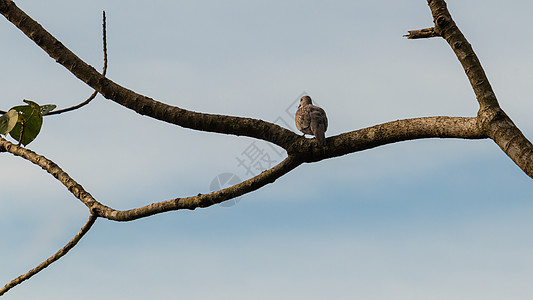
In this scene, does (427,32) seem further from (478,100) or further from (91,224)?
(91,224)

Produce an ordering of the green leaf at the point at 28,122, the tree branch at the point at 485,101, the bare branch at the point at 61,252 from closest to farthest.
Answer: the tree branch at the point at 485,101, the bare branch at the point at 61,252, the green leaf at the point at 28,122

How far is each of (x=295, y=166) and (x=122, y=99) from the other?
63.2 inches

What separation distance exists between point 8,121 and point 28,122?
34 cm

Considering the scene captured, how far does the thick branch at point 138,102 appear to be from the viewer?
15.1 feet

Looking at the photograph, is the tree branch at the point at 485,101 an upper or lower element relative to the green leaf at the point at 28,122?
lower

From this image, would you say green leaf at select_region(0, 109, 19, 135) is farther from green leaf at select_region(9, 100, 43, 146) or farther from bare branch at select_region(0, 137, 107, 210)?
bare branch at select_region(0, 137, 107, 210)

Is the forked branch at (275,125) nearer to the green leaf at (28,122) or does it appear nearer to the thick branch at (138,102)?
the thick branch at (138,102)

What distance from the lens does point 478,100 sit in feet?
13.7

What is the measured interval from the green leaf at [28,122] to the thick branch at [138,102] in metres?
1.10

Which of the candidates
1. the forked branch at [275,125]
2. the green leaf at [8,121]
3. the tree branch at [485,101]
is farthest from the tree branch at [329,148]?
the green leaf at [8,121]

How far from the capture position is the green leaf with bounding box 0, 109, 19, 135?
5.31 meters

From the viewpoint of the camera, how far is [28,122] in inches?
225

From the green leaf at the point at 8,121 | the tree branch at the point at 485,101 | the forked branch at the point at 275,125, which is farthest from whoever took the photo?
the green leaf at the point at 8,121

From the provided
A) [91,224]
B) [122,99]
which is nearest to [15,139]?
[91,224]
